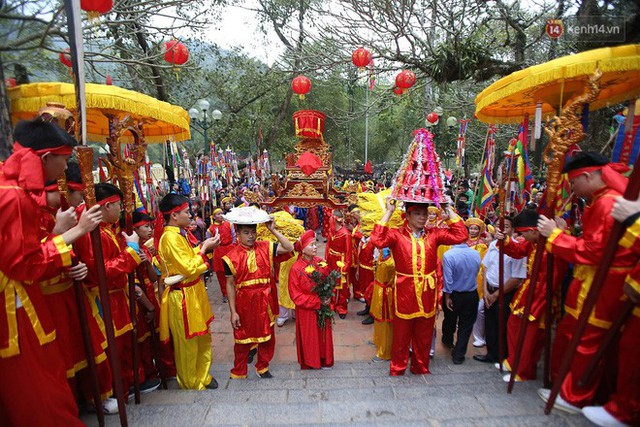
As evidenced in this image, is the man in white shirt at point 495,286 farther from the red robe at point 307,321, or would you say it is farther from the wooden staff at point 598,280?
the red robe at point 307,321

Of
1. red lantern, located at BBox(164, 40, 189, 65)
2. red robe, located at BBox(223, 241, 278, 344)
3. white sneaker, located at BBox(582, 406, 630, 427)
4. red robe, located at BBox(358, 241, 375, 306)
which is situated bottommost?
red robe, located at BBox(358, 241, 375, 306)

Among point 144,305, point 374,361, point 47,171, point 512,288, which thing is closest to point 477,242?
point 512,288

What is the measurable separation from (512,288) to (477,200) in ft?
8.42

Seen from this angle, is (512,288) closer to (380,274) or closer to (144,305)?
(380,274)

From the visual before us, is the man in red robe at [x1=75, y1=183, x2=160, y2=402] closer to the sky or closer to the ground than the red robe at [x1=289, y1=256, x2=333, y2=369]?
closer to the sky

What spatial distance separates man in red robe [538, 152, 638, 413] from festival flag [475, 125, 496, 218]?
2931mm

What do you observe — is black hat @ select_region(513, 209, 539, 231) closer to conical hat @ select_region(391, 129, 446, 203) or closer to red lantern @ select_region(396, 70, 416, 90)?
conical hat @ select_region(391, 129, 446, 203)

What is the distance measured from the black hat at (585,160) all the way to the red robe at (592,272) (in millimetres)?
206

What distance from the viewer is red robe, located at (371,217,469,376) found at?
375 centimetres

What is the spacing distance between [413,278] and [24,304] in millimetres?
3123

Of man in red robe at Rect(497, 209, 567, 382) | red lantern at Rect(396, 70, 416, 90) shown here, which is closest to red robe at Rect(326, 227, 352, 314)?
man in red robe at Rect(497, 209, 567, 382)

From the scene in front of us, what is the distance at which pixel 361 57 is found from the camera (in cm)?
759

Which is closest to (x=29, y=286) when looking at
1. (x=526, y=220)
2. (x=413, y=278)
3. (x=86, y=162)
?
(x=86, y=162)

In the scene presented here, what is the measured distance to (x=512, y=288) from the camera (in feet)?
13.0
